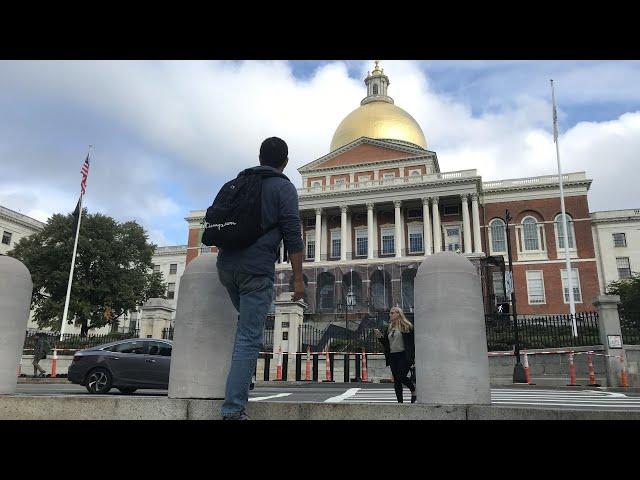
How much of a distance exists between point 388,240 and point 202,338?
2013 inches

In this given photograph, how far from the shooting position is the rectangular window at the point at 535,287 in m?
51.7

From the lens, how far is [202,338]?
4.47m

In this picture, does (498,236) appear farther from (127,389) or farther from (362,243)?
(127,389)

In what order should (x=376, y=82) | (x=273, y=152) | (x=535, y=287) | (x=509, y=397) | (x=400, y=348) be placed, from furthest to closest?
(x=376, y=82), (x=535, y=287), (x=509, y=397), (x=400, y=348), (x=273, y=152)

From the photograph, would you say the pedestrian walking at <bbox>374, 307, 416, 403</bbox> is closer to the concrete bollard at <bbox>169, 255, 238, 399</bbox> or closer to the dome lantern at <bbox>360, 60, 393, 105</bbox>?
the concrete bollard at <bbox>169, 255, 238, 399</bbox>

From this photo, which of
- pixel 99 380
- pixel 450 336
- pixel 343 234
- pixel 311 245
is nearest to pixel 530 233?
pixel 343 234

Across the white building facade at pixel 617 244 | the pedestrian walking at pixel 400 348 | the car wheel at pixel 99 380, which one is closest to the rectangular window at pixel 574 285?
the white building facade at pixel 617 244

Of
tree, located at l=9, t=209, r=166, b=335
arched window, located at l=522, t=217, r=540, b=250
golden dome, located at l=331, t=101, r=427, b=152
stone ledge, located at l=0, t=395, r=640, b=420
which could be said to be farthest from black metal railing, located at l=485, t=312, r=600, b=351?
golden dome, located at l=331, t=101, r=427, b=152

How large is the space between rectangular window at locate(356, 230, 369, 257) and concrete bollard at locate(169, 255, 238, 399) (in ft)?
165

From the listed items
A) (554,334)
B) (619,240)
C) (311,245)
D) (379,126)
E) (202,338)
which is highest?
(379,126)
